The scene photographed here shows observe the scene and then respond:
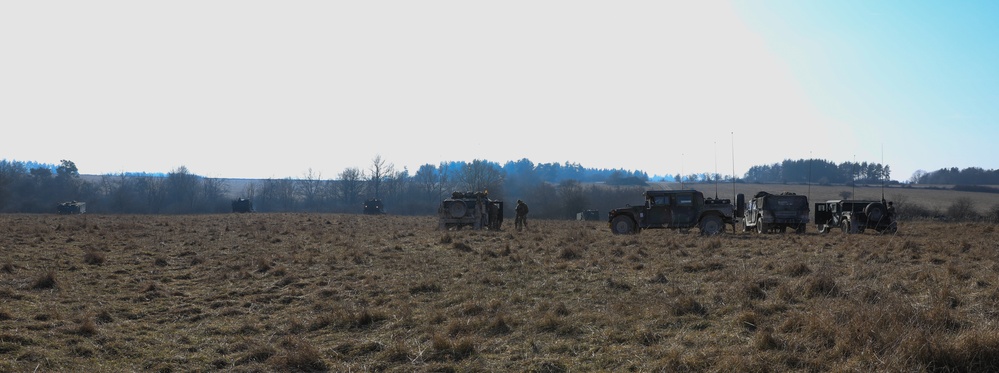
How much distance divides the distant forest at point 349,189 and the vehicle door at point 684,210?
43.9 meters

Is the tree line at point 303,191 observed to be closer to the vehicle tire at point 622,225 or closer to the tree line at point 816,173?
the tree line at point 816,173

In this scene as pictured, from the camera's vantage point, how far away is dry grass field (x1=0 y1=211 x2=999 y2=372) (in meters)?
6.71

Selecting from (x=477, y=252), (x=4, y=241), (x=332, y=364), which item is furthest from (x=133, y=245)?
(x=332, y=364)

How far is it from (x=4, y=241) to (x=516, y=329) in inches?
734

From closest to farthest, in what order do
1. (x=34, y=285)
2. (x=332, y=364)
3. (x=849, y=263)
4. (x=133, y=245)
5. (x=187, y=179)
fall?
(x=332, y=364) → (x=34, y=285) → (x=849, y=263) → (x=133, y=245) → (x=187, y=179)

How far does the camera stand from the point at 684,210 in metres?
26.1

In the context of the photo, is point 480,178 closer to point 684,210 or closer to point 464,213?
point 464,213

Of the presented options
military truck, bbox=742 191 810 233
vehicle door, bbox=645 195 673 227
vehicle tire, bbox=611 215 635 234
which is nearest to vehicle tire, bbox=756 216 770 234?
military truck, bbox=742 191 810 233

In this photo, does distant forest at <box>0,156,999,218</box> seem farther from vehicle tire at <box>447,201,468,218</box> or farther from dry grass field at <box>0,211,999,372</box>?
dry grass field at <box>0,211,999,372</box>

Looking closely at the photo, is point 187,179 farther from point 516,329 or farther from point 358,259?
point 516,329

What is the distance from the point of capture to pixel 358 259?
53.5 feet

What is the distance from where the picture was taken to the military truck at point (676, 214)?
25484mm

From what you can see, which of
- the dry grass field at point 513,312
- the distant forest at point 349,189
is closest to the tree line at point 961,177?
the distant forest at point 349,189

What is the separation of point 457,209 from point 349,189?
75454mm
